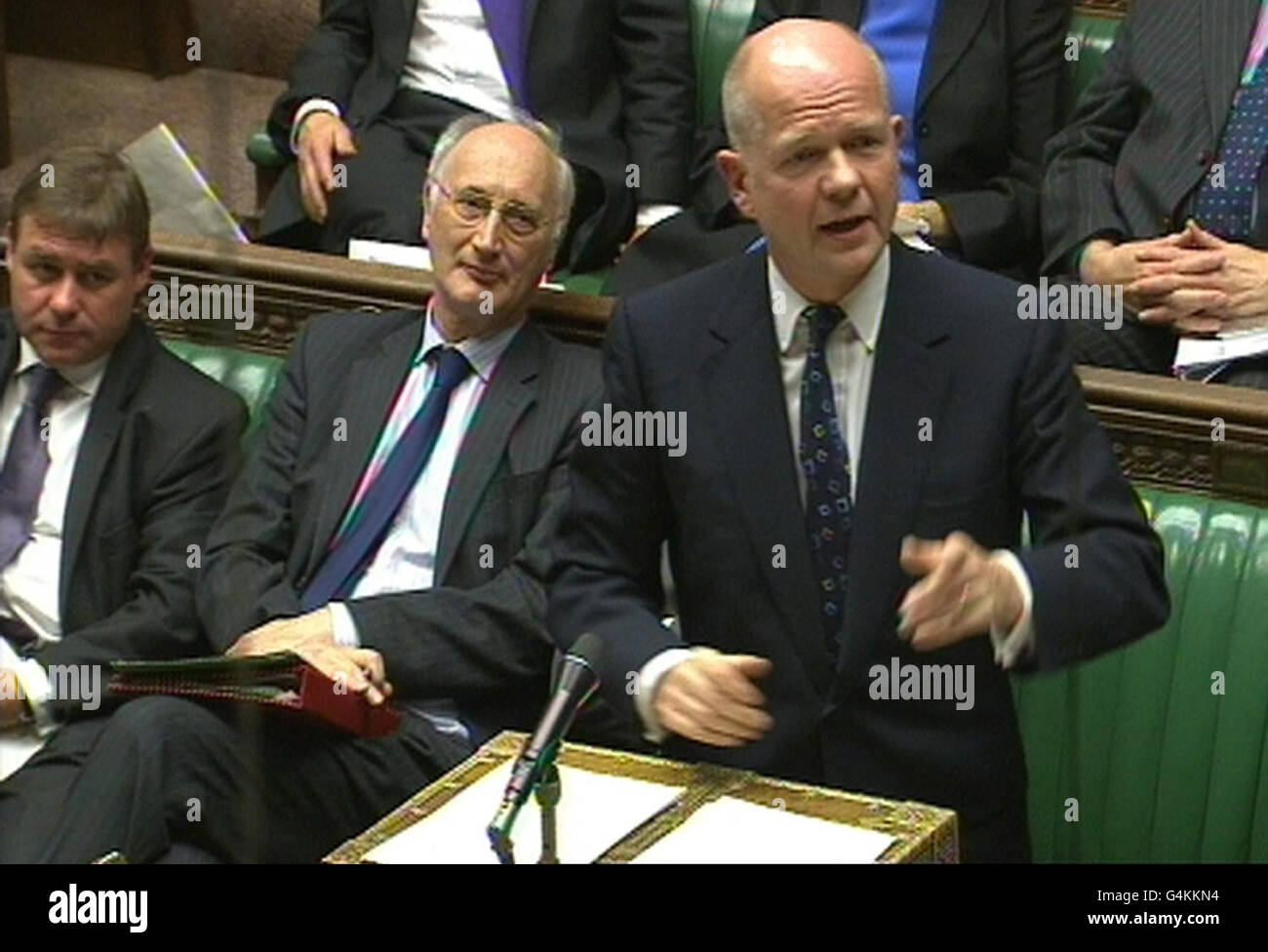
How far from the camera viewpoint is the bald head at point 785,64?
2070 mm

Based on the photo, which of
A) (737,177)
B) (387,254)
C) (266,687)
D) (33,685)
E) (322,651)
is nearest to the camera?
(737,177)

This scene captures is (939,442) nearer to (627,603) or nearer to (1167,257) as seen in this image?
(627,603)

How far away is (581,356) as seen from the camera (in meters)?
2.57

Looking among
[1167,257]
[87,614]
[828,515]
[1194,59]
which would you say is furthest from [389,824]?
[1194,59]

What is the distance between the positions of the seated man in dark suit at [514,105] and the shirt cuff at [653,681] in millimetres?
1300

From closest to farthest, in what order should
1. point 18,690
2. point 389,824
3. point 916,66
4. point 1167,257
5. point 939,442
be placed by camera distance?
point 389,824, point 939,442, point 18,690, point 1167,257, point 916,66

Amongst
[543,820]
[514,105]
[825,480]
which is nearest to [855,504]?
[825,480]

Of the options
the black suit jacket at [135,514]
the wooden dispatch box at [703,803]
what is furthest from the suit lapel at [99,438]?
the wooden dispatch box at [703,803]

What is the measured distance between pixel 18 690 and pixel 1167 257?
4.02 feet

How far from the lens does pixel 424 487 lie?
8.32 ft

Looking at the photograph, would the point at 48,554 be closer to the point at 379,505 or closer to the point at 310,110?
the point at 379,505

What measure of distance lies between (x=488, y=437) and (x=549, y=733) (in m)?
Result: 0.86

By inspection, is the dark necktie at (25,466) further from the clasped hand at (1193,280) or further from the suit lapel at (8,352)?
the clasped hand at (1193,280)

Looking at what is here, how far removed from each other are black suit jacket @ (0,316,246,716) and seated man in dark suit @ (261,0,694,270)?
69cm
